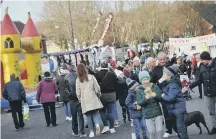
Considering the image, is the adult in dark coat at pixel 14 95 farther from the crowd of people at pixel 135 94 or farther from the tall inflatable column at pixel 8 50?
the tall inflatable column at pixel 8 50

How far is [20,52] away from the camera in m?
27.3

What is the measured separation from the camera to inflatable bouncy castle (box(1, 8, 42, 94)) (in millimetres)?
26047

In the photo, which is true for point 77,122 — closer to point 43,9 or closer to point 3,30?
point 3,30

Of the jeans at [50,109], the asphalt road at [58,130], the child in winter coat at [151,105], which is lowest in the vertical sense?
the asphalt road at [58,130]

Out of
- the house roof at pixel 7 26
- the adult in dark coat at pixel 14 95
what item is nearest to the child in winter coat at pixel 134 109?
the adult in dark coat at pixel 14 95

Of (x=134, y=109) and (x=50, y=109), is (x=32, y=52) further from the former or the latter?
(x=134, y=109)

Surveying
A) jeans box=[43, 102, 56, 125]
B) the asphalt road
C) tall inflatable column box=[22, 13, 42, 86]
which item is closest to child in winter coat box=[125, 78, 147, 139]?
the asphalt road

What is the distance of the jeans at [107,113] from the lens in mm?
12273

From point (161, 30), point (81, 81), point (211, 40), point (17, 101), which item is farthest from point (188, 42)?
point (81, 81)

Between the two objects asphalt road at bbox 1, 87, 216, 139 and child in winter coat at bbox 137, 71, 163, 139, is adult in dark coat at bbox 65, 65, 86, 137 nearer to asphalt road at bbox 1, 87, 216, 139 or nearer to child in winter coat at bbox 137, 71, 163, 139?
asphalt road at bbox 1, 87, 216, 139

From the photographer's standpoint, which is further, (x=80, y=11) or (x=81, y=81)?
(x=80, y=11)

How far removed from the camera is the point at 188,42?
152ft

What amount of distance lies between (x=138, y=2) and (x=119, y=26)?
4514 mm

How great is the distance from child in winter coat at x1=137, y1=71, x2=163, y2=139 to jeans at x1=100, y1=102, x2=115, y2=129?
13.1 ft
